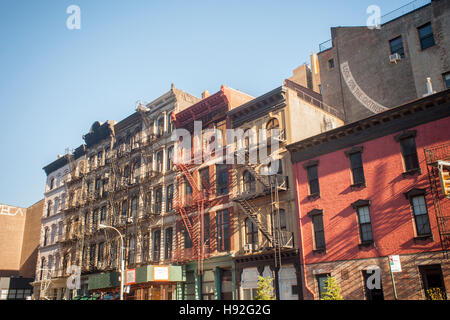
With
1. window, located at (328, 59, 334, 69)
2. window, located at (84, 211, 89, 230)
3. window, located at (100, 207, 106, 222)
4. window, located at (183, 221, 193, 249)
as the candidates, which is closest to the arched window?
window, located at (183, 221, 193, 249)

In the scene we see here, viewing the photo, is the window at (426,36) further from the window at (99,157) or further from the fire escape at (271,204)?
the window at (99,157)

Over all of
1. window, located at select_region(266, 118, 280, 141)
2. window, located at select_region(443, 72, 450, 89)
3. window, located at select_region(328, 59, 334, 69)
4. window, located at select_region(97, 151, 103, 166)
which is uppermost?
window, located at select_region(328, 59, 334, 69)

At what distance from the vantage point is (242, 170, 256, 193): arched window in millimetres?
31844

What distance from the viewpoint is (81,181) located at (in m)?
54.7

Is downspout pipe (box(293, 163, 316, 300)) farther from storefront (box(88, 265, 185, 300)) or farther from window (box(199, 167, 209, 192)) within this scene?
storefront (box(88, 265, 185, 300))

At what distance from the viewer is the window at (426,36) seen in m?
31.8

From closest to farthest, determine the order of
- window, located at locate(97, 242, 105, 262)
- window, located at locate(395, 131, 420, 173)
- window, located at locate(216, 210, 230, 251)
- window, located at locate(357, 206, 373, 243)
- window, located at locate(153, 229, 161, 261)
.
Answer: window, located at locate(395, 131, 420, 173), window, located at locate(357, 206, 373, 243), window, located at locate(216, 210, 230, 251), window, located at locate(153, 229, 161, 261), window, located at locate(97, 242, 105, 262)

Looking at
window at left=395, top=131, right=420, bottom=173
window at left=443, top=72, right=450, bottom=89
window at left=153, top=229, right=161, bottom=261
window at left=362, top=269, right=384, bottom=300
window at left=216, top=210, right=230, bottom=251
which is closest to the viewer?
window at left=362, top=269, right=384, bottom=300

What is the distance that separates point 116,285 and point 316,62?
29977 mm

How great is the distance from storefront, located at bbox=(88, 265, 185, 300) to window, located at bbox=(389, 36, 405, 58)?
2490 cm

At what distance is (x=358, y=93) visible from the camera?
120 ft

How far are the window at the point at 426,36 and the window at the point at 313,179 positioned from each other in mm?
13430

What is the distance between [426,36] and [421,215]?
1650 cm
